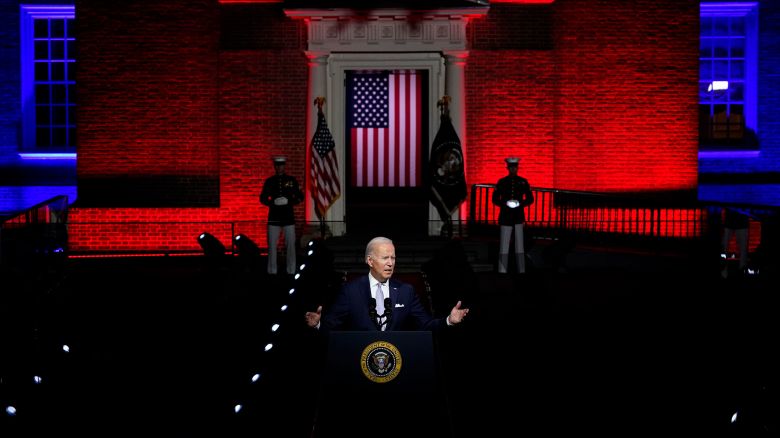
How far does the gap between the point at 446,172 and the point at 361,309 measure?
906cm

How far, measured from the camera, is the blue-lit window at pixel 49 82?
61.1 ft

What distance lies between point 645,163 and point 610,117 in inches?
44.1

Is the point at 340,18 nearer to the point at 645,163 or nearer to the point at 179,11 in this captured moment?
the point at 179,11

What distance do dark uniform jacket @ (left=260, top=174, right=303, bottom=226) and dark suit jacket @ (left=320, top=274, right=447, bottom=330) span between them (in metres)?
7.35

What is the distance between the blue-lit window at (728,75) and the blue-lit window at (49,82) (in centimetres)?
1301

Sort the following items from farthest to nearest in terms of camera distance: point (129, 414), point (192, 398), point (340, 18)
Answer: point (340, 18), point (192, 398), point (129, 414)

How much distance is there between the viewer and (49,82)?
18.7 meters

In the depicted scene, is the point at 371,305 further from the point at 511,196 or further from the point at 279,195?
the point at 511,196

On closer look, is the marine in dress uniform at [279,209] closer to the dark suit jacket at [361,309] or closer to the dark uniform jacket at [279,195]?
the dark uniform jacket at [279,195]

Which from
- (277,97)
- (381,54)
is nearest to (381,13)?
(381,54)

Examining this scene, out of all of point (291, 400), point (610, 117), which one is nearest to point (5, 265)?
point (291, 400)

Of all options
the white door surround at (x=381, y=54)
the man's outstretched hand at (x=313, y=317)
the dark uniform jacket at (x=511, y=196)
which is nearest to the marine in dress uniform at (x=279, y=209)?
the white door surround at (x=381, y=54)

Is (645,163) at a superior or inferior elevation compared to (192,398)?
superior

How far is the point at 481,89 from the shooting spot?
56.1ft
